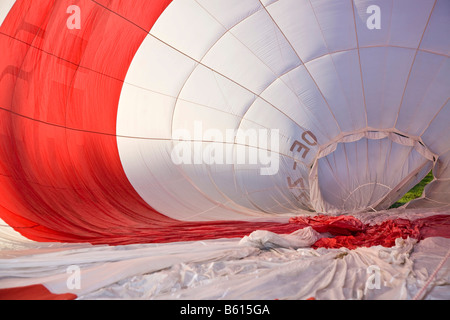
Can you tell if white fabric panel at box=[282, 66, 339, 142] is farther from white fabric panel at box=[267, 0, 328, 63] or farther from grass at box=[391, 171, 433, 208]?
grass at box=[391, 171, 433, 208]

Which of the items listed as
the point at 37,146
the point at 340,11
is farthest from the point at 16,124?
the point at 340,11

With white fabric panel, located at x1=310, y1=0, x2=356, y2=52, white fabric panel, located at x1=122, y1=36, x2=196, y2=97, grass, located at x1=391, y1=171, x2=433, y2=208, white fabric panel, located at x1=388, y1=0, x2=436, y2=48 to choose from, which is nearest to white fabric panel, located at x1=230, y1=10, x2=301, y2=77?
white fabric panel, located at x1=310, y1=0, x2=356, y2=52

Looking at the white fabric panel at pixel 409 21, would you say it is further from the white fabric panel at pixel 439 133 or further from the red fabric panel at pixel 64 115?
the red fabric panel at pixel 64 115

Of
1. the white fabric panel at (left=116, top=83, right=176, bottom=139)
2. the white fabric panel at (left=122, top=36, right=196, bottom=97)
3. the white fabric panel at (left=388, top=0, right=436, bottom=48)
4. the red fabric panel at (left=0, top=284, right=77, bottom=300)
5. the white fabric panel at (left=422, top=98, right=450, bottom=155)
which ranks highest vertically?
the white fabric panel at (left=388, top=0, right=436, bottom=48)

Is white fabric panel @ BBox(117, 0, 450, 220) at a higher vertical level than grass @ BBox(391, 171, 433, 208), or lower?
higher

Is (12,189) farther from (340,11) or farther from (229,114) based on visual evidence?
(340,11)
